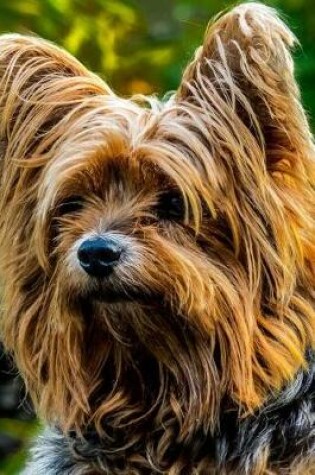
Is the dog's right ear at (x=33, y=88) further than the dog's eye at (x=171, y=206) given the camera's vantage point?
Yes

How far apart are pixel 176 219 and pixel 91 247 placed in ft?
1.09

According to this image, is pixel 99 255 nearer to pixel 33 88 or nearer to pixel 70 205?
pixel 70 205

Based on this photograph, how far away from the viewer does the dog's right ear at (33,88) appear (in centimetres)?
571

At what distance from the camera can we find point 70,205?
216 inches

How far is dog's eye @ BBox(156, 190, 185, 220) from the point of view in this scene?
5355 millimetres

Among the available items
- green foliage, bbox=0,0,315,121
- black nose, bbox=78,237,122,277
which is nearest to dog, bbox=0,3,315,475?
black nose, bbox=78,237,122,277

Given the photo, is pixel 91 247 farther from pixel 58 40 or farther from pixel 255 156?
pixel 58 40

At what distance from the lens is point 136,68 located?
8711 mm

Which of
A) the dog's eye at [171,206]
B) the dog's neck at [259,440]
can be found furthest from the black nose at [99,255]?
the dog's neck at [259,440]

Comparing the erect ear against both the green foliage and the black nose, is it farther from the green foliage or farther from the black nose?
the green foliage

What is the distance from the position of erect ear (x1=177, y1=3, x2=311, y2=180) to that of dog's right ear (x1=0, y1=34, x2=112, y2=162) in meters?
0.46

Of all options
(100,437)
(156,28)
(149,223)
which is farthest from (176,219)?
(156,28)

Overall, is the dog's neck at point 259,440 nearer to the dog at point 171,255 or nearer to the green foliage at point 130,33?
the dog at point 171,255

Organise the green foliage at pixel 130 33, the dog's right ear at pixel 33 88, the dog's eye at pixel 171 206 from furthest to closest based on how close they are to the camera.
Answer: the green foliage at pixel 130 33, the dog's right ear at pixel 33 88, the dog's eye at pixel 171 206
